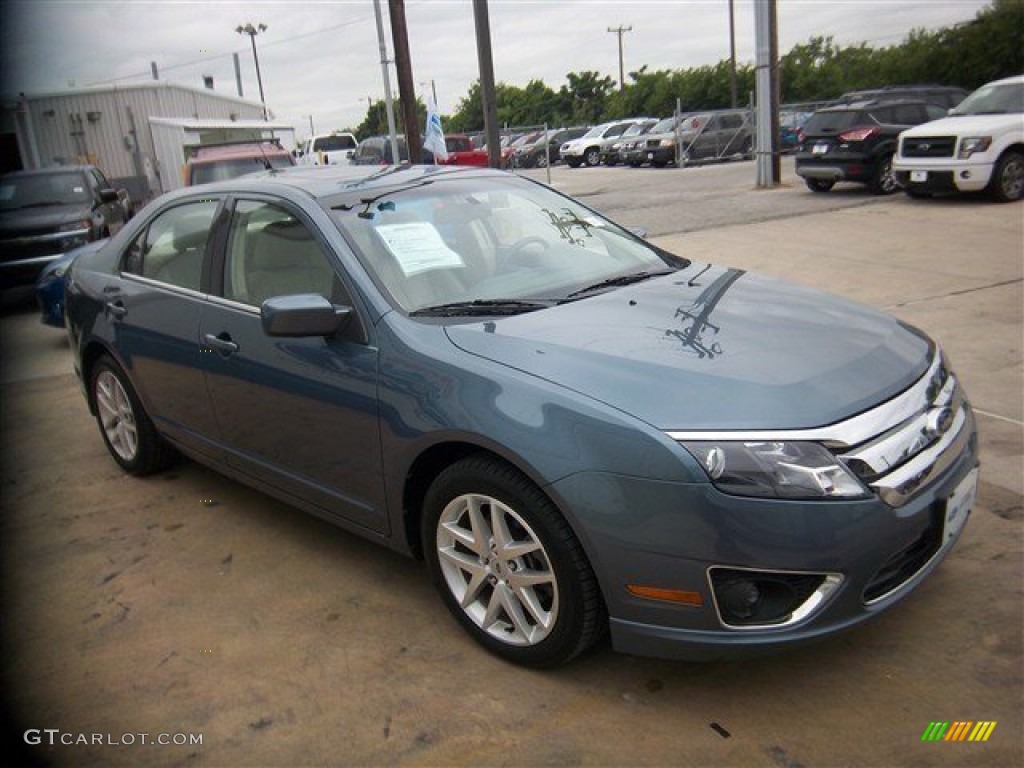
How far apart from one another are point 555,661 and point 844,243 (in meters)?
8.98

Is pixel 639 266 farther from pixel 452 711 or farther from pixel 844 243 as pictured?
pixel 844 243

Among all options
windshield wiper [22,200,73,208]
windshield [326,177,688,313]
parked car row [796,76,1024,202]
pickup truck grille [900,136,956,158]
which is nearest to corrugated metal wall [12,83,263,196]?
windshield wiper [22,200,73,208]

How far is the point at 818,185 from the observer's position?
16.1m

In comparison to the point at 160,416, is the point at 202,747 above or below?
below

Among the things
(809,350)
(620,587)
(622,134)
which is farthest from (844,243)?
(622,134)

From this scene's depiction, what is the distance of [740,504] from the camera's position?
7.61ft

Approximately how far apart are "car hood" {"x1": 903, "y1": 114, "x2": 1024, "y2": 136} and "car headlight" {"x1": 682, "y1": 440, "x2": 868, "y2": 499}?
12.1m

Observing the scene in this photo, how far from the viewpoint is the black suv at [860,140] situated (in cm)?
1469

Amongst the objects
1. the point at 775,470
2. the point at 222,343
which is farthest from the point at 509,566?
the point at 222,343

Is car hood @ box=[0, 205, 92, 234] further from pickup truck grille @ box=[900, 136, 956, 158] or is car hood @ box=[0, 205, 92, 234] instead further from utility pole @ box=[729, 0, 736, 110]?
utility pole @ box=[729, 0, 736, 110]

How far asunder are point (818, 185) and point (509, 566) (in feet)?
49.7

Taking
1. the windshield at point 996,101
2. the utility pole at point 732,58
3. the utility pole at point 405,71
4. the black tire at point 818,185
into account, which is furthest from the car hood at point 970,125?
the utility pole at point 732,58

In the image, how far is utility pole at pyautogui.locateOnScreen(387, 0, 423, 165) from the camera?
15594 millimetres

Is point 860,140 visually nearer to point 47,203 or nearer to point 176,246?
point 47,203
